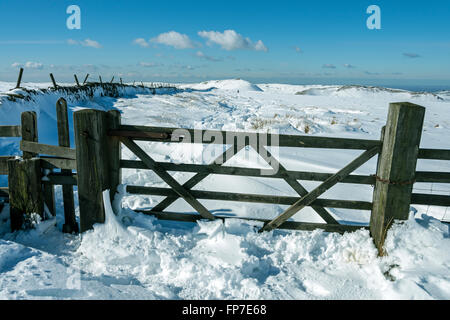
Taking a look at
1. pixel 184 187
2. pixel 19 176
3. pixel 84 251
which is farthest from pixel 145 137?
pixel 19 176

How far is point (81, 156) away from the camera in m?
3.92

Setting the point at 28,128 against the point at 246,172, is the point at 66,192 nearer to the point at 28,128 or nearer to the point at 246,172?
the point at 28,128

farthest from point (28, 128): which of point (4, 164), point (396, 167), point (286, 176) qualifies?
point (396, 167)

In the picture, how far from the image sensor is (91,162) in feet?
12.9

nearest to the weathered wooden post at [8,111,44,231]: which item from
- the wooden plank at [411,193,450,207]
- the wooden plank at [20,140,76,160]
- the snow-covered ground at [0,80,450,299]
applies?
the wooden plank at [20,140,76,160]

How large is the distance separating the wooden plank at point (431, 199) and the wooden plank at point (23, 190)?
4944 mm

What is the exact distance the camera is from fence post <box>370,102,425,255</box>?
3.48 meters

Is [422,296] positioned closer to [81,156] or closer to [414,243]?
[414,243]

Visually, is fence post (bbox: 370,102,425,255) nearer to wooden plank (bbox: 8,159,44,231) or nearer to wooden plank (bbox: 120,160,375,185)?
wooden plank (bbox: 120,160,375,185)

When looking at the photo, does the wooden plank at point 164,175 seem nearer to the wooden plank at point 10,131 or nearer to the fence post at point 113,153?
the fence post at point 113,153

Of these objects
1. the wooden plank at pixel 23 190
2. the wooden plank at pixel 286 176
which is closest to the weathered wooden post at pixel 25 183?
the wooden plank at pixel 23 190

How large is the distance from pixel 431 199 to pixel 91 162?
14.3 feet
